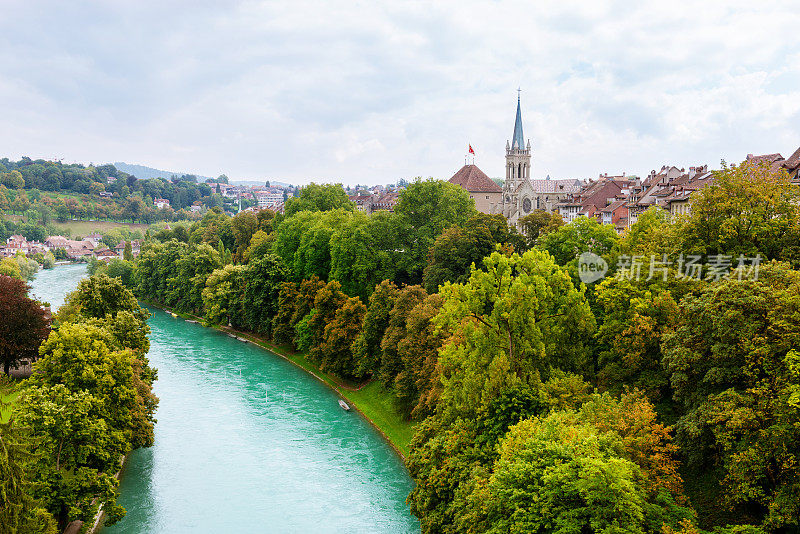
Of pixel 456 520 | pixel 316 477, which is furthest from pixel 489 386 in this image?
pixel 316 477

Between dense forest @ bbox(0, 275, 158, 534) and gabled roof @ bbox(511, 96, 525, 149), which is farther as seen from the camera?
gabled roof @ bbox(511, 96, 525, 149)

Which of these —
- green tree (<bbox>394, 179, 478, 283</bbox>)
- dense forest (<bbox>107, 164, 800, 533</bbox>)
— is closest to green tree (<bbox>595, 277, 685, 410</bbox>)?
dense forest (<bbox>107, 164, 800, 533</bbox>)

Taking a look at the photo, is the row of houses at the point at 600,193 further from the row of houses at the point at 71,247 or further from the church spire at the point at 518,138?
the row of houses at the point at 71,247

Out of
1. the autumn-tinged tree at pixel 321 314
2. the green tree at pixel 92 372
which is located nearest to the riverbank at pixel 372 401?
the autumn-tinged tree at pixel 321 314

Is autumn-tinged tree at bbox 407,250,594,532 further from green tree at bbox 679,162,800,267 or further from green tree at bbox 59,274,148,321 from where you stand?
green tree at bbox 59,274,148,321

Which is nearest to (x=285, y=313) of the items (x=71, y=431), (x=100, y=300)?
(x=100, y=300)

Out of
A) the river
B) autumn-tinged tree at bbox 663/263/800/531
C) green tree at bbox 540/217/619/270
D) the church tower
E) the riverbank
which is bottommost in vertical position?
the river

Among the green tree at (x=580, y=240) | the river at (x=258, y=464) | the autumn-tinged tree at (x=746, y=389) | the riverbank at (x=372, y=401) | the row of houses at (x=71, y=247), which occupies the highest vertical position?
the green tree at (x=580, y=240)
